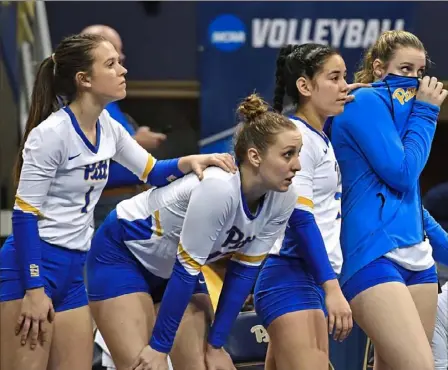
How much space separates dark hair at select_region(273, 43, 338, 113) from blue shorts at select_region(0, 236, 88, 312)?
73cm

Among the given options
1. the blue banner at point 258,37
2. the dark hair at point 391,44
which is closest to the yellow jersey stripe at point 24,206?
the dark hair at point 391,44

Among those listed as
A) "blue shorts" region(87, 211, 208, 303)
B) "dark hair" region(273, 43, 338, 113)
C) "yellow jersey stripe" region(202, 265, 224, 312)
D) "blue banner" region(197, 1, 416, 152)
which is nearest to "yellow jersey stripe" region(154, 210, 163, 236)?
"blue shorts" region(87, 211, 208, 303)

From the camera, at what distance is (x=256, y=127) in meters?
2.46

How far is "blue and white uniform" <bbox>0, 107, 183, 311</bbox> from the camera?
2398 mm

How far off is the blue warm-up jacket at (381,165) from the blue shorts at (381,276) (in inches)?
0.8

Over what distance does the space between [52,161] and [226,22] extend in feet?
7.06

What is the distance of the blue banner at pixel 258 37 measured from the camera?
14.3 ft

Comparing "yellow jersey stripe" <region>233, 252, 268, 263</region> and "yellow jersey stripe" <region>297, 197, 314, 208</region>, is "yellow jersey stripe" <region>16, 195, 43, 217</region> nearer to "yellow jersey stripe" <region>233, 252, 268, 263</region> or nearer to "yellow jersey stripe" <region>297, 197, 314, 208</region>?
Result: "yellow jersey stripe" <region>233, 252, 268, 263</region>

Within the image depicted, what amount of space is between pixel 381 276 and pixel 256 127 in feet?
1.84

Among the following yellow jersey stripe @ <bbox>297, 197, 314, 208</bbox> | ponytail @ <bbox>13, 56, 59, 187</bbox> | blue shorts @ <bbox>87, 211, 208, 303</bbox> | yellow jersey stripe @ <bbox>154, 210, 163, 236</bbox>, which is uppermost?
ponytail @ <bbox>13, 56, 59, 187</bbox>

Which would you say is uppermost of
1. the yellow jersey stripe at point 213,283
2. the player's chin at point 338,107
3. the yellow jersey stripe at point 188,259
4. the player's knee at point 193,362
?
the player's chin at point 338,107

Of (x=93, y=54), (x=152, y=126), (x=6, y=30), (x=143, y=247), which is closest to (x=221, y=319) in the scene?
(x=143, y=247)

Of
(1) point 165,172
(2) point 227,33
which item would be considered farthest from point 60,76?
(2) point 227,33

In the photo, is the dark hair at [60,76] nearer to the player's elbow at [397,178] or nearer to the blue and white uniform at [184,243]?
the blue and white uniform at [184,243]
